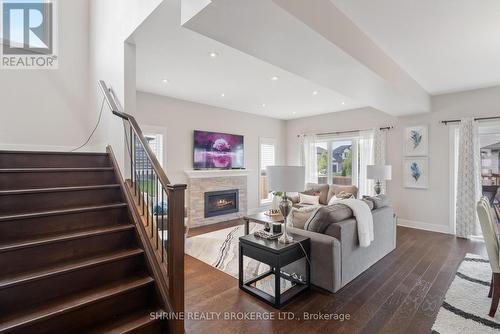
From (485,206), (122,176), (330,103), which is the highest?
(330,103)

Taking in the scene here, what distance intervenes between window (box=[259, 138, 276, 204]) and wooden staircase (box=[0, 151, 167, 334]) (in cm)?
487

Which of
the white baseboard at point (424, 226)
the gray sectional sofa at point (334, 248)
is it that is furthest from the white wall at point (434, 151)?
the gray sectional sofa at point (334, 248)

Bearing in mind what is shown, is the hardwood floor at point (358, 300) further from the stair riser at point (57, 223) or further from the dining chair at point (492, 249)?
the stair riser at point (57, 223)

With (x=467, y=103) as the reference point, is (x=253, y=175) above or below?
below

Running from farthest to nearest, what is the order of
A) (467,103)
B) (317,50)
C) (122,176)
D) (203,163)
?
(203,163) → (467,103) → (122,176) → (317,50)

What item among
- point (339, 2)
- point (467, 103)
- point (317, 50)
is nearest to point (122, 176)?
point (317, 50)

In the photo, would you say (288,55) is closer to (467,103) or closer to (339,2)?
(339,2)

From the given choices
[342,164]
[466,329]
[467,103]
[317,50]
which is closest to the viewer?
[466,329]

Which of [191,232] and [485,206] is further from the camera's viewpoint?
[191,232]

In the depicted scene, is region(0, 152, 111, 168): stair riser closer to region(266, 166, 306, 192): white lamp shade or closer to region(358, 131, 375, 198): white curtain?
region(266, 166, 306, 192): white lamp shade

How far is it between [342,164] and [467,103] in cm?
282

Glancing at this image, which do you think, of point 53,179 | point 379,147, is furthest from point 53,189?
point 379,147

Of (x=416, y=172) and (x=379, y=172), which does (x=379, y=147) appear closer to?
(x=416, y=172)

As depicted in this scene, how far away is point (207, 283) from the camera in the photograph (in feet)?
9.46
